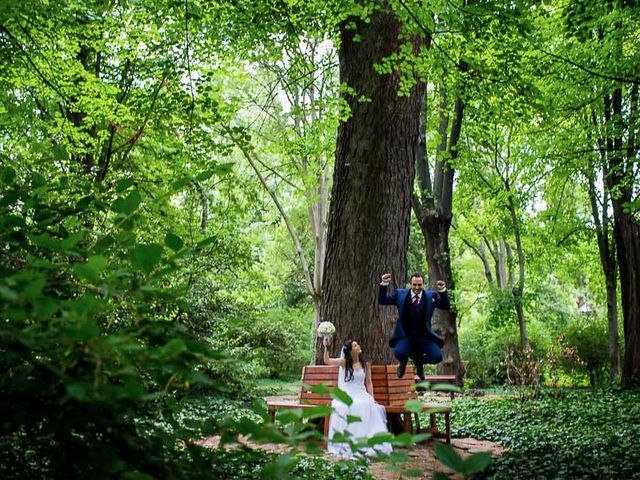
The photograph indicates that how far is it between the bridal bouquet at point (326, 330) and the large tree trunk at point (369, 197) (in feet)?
0.46

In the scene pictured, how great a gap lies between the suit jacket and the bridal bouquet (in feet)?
2.28

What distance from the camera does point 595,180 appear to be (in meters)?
17.3

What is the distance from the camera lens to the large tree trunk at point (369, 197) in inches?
303

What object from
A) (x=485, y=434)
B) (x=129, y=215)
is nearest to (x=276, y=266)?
(x=485, y=434)

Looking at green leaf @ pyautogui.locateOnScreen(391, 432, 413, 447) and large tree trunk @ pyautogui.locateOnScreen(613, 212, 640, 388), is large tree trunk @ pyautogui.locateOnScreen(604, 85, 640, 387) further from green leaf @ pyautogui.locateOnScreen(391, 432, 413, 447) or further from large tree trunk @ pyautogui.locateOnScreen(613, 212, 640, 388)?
green leaf @ pyautogui.locateOnScreen(391, 432, 413, 447)

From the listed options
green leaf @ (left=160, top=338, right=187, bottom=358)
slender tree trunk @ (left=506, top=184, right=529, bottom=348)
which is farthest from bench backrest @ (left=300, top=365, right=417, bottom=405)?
slender tree trunk @ (left=506, top=184, right=529, bottom=348)

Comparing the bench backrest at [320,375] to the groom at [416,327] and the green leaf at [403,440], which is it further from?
the green leaf at [403,440]

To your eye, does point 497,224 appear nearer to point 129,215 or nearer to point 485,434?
point 485,434

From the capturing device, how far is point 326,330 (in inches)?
297

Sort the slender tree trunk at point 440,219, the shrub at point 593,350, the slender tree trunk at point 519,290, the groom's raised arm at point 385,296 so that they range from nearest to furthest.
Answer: the groom's raised arm at point 385,296
the slender tree trunk at point 440,219
the slender tree trunk at point 519,290
the shrub at point 593,350

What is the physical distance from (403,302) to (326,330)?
39.9 inches

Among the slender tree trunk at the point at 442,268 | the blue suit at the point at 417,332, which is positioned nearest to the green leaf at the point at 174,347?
the blue suit at the point at 417,332

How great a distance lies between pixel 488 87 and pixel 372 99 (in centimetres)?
170

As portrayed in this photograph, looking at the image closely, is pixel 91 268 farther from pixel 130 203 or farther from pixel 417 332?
pixel 417 332
